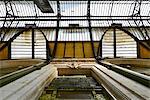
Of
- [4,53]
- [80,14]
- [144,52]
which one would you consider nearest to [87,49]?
[80,14]

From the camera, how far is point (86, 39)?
1791cm

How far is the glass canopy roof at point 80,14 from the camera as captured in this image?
18.4 meters

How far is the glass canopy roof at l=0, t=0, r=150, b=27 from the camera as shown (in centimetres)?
1838

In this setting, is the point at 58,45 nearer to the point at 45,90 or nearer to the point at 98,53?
the point at 98,53

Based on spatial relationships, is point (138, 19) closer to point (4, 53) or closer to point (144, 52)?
point (144, 52)

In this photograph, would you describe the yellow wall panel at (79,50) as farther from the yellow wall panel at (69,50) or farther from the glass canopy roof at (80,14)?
the glass canopy roof at (80,14)

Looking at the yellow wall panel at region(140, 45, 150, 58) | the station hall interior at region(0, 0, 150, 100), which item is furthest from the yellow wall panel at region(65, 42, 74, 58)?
the yellow wall panel at region(140, 45, 150, 58)

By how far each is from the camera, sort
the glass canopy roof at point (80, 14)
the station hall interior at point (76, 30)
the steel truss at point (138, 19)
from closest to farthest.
Answer: the station hall interior at point (76, 30) < the steel truss at point (138, 19) < the glass canopy roof at point (80, 14)

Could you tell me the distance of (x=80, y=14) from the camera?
18.7 metres

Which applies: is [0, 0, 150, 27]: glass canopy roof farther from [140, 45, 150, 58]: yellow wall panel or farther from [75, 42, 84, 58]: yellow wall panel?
[140, 45, 150, 58]: yellow wall panel

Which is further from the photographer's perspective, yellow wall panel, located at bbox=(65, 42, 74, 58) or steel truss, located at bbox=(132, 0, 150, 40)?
steel truss, located at bbox=(132, 0, 150, 40)

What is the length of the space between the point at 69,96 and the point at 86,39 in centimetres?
1215

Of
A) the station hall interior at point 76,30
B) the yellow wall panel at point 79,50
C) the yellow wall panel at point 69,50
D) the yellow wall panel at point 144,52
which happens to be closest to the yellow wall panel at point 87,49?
the station hall interior at point 76,30

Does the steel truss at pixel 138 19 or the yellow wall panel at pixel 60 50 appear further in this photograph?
the steel truss at pixel 138 19
